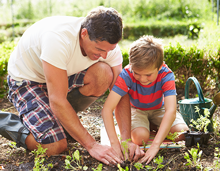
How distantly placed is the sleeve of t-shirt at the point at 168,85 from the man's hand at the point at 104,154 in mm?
706

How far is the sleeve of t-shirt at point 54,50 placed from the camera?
1884mm

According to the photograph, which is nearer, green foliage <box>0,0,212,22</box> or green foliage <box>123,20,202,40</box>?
green foliage <box>123,20,202,40</box>

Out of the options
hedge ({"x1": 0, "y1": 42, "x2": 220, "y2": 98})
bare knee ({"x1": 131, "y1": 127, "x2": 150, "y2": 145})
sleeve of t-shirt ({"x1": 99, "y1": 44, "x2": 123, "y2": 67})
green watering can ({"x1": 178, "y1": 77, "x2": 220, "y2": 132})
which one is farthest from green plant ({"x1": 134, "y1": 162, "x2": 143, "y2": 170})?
hedge ({"x1": 0, "y1": 42, "x2": 220, "y2": 98})

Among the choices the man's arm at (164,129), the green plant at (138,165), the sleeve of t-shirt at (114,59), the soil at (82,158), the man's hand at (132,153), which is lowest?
the soil at (82,158)

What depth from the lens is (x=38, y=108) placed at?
220cm

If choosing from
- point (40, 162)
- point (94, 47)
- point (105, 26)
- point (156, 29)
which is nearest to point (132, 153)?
point (40, 162)

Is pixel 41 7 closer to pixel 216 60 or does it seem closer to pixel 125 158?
pixel 216 60

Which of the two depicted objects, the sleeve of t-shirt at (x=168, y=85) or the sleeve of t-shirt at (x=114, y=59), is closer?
the sleeve of t-shirt at (x=168, y=85)

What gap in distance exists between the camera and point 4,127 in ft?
7.09

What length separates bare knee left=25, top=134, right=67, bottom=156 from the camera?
6.79 feet

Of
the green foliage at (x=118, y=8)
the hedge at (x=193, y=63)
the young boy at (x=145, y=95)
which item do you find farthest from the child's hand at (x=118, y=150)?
the green foliage at (x=118, y=8)

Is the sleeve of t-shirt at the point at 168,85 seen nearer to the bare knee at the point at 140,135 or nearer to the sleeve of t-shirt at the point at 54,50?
the bare knee at the point at 140,135

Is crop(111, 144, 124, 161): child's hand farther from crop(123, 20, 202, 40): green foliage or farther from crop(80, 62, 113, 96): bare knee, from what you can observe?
crop(123, 20, 202, 40): green foliage

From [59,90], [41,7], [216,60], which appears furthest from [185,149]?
[41,7]
